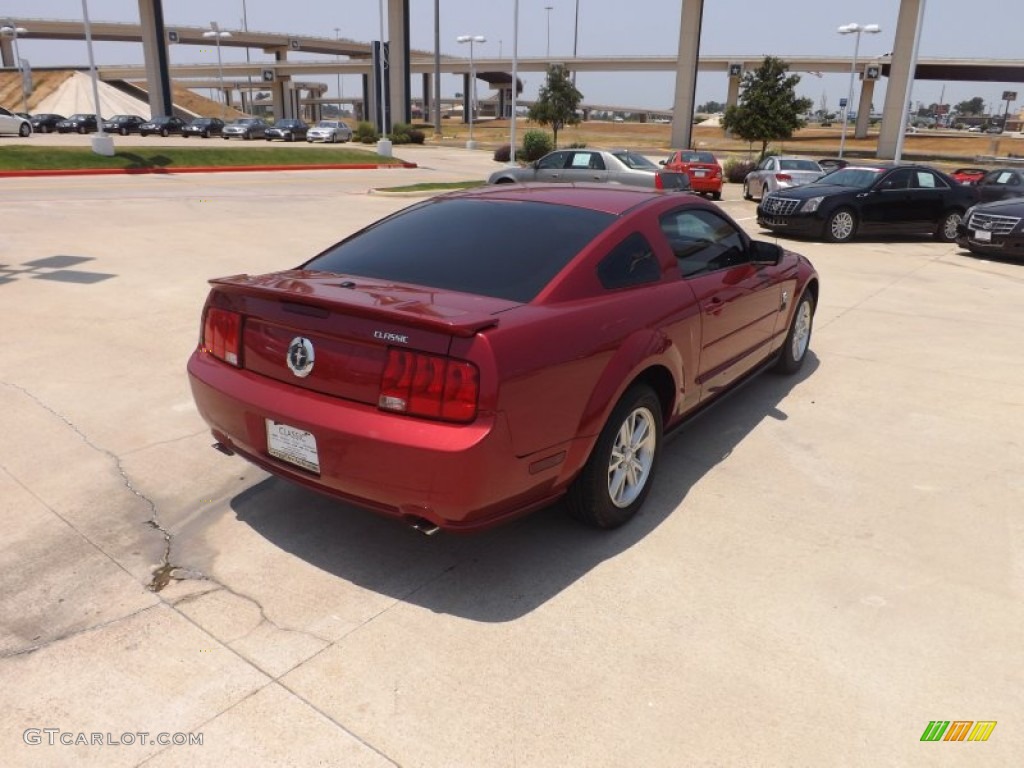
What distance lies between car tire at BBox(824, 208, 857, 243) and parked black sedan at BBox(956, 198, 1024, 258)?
1855mm

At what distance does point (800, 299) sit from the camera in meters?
6.05

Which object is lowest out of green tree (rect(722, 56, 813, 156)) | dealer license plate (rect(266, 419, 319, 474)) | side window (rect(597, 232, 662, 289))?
dealer license plate (rect(266, 419, 319, 474))

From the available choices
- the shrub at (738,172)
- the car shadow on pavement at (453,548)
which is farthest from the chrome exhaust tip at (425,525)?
the shrub at (738,172)

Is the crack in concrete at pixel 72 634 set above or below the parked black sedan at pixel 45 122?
below

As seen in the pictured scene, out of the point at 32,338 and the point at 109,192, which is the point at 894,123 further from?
the point at 32,338

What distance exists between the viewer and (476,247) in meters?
3.80

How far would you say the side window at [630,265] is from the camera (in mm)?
3682

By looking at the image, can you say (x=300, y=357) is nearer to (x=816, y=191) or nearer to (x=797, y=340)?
(x=797, y=340)

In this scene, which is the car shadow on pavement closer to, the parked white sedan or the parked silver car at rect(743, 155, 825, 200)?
the parked silver car at rect(743, 155, 825, 200)

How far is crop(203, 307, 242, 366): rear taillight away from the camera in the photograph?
3496mm

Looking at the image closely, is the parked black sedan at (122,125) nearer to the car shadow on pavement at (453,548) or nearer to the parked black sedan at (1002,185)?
the parked black sedan at (1002,185)

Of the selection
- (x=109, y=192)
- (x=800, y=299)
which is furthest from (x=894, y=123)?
(x=800, y=299)

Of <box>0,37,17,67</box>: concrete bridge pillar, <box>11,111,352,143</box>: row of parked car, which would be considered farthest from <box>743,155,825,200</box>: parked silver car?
<box>0,37,17,67</box>: concrete bridge pillar

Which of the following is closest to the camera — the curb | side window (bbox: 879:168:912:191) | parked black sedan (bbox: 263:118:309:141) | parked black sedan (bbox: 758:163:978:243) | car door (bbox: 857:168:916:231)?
parked black sedan (bbox: 758:163:978:243)
